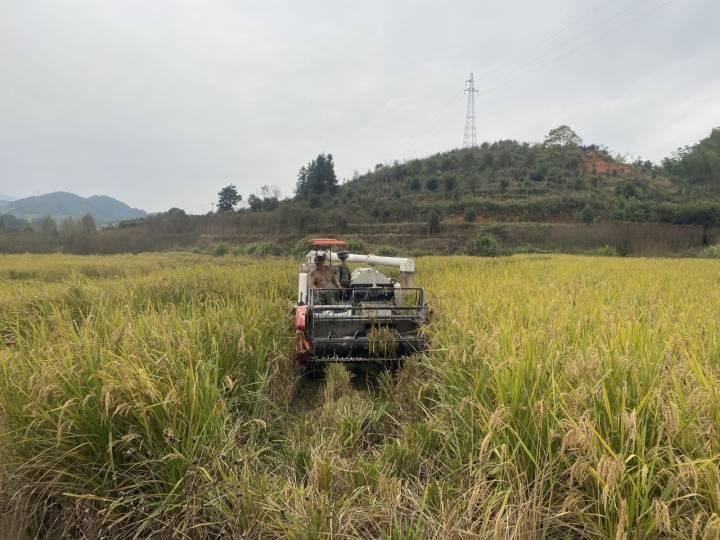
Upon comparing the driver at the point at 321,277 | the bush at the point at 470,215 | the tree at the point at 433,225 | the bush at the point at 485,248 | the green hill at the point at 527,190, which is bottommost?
the bush at the point at 485,248

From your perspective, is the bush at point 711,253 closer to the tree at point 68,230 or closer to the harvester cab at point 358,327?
the harvester cab at point 358,327

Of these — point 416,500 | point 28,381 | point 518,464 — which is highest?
point 28,381

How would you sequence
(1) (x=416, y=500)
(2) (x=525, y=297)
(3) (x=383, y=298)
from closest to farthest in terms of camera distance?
1. (1) (x=416, y=500)
2. (2) (x=525, y=297)
3. (3) (x=383, y=298)

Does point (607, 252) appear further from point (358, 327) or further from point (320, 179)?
point (320, 179)

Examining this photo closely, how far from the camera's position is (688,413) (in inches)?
Result: 73.1

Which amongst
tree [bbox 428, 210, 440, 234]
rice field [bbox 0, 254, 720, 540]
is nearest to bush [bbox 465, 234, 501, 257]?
tree [bbox 428, 210, 440, 234]

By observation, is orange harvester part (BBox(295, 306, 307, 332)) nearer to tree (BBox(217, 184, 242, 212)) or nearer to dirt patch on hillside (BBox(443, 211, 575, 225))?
dirt patch on hillside (BBox(443, 211, 575, 225))

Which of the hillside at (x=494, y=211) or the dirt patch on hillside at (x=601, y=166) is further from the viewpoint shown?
the dirt patch on hillside at (x=601, y=166)

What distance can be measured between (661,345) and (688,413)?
1035 mm

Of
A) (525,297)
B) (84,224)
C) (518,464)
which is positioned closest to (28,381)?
(518,464)

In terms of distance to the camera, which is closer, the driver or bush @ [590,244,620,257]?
the driver

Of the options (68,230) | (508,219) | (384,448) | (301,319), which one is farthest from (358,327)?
(68,230)

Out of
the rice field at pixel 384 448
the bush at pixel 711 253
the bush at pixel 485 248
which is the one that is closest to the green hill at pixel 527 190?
the bush at pixel 711 253

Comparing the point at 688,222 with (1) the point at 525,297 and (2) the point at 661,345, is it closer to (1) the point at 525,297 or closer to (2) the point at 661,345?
(1) the point at 525,297
